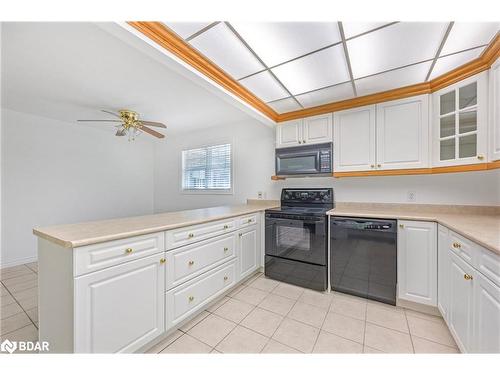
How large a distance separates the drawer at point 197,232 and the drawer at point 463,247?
72.7 inches

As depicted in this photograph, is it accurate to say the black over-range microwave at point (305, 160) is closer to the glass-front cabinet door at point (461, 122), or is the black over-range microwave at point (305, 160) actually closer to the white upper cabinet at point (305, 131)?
the white upper cabinet at point (305, 131)

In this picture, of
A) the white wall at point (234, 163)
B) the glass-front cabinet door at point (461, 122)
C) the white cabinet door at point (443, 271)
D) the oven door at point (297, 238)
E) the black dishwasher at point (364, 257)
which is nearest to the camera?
the white cabinet door at point (443, 271)

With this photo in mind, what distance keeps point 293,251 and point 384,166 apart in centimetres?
144

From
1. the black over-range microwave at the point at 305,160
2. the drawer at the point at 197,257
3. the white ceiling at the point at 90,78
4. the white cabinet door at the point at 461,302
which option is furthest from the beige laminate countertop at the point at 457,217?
the white ceiling at the point at 90,78

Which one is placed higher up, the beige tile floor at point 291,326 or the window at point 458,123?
the window at point 458,123

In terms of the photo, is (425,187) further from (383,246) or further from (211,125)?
(211,125)

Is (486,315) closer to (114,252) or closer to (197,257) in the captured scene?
(197,257)

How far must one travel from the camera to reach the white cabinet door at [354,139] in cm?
234

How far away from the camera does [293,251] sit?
8.02 ft

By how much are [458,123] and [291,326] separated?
8.00 ft

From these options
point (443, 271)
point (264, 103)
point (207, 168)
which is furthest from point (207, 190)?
point (443, 271)

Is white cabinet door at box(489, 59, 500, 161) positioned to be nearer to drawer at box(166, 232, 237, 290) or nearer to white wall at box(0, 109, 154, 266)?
drawer at box(166, 232, 237, 290)

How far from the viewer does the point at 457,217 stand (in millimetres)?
1876
